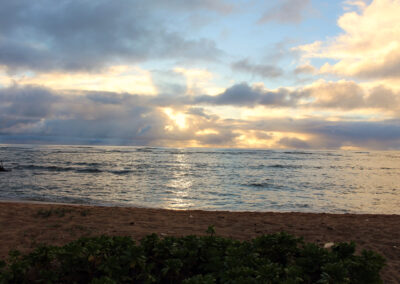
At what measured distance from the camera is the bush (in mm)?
3643

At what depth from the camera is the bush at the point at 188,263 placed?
12.0ft

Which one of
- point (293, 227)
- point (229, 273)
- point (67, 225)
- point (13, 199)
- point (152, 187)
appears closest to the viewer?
point (229, 273)

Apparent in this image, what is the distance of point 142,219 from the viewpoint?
896 cm

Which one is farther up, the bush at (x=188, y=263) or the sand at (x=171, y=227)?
the bush at (x=188, y=263)

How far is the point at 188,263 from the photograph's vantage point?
423cm

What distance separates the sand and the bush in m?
1.72

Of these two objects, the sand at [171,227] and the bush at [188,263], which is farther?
the sand at [171,227]

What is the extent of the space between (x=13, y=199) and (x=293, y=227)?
13684 millimetres

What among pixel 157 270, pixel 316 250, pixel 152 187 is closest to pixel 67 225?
pixel 157 270

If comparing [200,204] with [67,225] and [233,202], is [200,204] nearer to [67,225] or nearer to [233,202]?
[233,202]

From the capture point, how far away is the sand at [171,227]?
21.0 feet

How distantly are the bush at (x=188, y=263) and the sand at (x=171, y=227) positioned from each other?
67.6 inches

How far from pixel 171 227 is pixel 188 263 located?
3749 mm

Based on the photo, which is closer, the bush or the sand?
the bush
